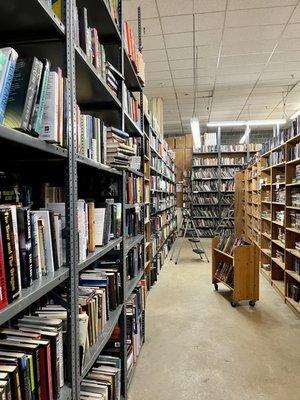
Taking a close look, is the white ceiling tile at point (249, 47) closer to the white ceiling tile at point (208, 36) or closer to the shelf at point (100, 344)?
the white ceiling tile at point (208, 36)

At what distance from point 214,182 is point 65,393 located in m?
9.17

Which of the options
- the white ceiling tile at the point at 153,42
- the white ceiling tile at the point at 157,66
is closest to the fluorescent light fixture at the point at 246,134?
the white ceiling tile at the point at 157,66

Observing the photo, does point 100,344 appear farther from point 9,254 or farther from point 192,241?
point 192,241

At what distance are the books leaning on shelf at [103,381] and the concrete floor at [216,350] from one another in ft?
1.30

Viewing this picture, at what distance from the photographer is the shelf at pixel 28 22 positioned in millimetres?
930

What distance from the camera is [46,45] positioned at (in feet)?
3.86

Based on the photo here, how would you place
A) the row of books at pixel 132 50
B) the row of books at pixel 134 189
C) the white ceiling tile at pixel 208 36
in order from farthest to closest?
the white ceiling tile at pixel 208 36
the row of books at pixel 134 189
the row of books at pixel 132 50

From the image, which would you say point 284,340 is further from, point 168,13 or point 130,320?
point 168,13

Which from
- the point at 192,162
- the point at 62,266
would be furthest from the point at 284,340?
the point at 192,162

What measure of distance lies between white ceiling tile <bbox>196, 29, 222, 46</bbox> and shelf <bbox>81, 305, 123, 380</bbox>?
383cm

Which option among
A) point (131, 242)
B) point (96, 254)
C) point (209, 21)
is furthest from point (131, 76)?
point (209, 21)

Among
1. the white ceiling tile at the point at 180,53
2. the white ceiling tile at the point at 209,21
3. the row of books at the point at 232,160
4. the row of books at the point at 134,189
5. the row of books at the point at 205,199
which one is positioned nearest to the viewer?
the row of books at the point at 134,189

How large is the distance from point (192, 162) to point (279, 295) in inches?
253

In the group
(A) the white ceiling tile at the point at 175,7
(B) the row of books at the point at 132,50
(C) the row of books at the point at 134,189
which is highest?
(A) the white ceiling tile at the point at 175,7
